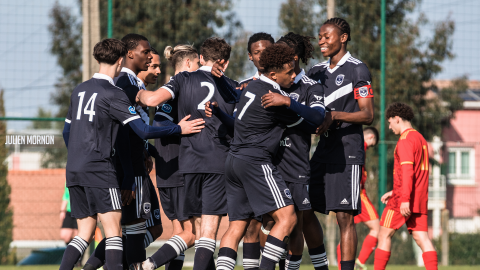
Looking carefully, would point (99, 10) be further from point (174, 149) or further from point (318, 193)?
point (318, 193)

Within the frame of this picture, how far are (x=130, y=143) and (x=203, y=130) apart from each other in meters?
0.77

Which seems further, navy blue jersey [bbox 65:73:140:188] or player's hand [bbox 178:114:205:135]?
player's hand [bbox 178:114:205:135]

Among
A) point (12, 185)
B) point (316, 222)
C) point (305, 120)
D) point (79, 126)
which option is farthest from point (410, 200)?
point (12, 185)

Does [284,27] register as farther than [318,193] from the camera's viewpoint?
Yes

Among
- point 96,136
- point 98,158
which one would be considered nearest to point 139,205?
point 98,158

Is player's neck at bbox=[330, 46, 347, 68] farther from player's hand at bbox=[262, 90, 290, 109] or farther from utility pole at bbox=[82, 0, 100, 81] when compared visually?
utility pole at bbox=[82, 0, 100, 81]

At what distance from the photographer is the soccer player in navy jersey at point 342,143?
503 centimetres

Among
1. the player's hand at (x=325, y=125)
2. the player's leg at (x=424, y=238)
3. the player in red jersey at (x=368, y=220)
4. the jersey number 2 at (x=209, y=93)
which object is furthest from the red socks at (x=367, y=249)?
the jersey number 2 at (x=209, y=93)

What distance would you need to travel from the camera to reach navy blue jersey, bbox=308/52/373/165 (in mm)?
5137

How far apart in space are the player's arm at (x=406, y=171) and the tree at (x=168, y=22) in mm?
4526

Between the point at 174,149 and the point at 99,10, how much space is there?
5.33 metres

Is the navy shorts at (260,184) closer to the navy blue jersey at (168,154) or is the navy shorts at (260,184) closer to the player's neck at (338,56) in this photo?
the navy blue jersey at (168,154)

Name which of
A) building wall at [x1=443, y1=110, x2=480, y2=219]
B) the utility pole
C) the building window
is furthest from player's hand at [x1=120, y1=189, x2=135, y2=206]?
building wall at [x1=443, y1=110, x2=480, y2=219]

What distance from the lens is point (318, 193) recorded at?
17.1 feet
